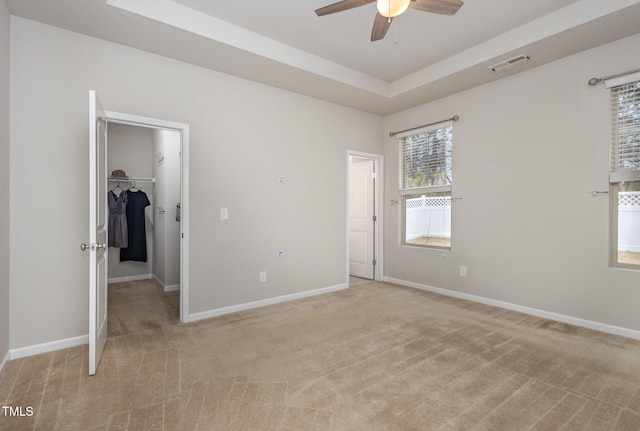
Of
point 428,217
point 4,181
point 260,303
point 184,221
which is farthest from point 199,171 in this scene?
point 428,217

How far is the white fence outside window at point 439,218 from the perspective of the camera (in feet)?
9.61

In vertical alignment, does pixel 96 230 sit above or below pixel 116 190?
below

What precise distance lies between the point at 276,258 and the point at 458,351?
7.45ft

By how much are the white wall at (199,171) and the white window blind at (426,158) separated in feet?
1.89

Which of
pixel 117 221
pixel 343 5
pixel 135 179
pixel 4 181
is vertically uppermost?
pixel 343 5

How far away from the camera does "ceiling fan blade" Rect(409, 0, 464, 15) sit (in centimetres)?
208

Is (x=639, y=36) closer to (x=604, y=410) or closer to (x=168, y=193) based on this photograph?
(x=604, y=410)

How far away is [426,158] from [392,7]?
2.90m

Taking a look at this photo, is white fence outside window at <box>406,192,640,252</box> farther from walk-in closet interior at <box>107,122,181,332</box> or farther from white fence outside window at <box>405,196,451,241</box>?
walk-in closet interior at <box>107,122,181,332</box>

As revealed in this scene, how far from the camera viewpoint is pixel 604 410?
1.86 metres

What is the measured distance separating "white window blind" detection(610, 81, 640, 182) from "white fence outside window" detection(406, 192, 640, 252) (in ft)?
0.70

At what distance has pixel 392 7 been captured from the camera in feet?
Result: 6.59

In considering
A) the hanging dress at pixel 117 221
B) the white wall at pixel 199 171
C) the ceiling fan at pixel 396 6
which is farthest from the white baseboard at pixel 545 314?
the hanging dress at pixel 117 221

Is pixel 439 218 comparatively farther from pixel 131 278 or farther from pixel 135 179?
pixel 131 278
